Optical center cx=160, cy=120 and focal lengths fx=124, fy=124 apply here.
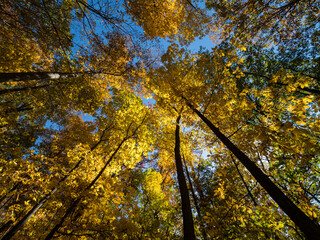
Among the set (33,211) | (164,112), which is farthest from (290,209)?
(33,211)

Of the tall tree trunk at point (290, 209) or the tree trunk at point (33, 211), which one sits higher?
the tree trunk at point (33, 211)

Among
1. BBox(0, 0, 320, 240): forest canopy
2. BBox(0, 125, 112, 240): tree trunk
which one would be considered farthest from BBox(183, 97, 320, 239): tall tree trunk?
BBox(0, 125, 112, 240): tree trunk

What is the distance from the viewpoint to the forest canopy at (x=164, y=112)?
110 inches

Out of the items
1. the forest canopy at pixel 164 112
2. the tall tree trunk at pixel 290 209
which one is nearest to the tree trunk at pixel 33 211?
the forest canopy at pixel 164 112

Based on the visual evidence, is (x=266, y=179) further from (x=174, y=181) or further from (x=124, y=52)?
(x=174, y=181)

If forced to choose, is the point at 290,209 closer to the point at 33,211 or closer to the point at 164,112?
the point at 164,112

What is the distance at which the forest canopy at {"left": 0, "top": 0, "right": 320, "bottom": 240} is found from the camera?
2803mm

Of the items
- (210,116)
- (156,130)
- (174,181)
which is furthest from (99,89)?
(174,181)

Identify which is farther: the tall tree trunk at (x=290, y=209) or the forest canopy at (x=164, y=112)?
the forest canopy at (x=164, y=112)

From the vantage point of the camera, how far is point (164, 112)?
21.0ft

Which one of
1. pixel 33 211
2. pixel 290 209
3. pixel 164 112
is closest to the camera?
pixel 290 209

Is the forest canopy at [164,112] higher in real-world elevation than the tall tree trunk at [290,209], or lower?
higher

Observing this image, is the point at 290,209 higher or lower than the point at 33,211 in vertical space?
lower

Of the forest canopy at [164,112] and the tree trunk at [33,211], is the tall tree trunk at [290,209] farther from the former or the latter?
the tree trunk at [33,211]
